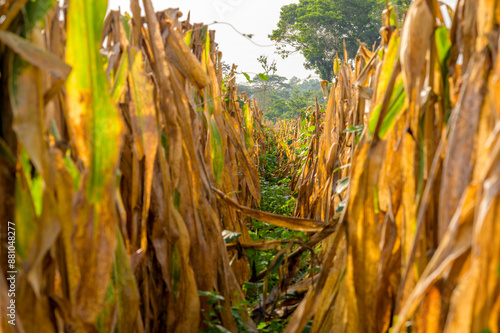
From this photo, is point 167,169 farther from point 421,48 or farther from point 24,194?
point 421,48

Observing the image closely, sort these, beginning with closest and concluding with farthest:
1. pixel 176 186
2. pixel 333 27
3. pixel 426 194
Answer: pixel 426 194 → pixel 176 186 → pixel 333 27

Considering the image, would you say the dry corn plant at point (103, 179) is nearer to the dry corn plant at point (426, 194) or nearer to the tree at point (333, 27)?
the dry corn plant at point (426, 194)

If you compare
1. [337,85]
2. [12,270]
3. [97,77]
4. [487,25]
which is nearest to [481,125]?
[487,25]

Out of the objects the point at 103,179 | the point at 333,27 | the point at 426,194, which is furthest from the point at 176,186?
the point at 333,27

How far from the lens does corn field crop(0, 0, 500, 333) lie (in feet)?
1.90

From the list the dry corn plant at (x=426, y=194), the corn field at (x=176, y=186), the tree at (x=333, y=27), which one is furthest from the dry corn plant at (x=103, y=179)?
the tree at (x=333, y=27)

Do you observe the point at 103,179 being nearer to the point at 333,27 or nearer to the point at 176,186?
the point at 176,186

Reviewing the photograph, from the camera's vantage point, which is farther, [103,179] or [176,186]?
[176,186]

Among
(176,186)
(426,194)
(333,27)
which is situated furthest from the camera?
(333,27)

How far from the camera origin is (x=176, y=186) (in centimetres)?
107

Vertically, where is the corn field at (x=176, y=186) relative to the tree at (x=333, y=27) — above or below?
below

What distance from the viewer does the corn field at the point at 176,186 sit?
578mm

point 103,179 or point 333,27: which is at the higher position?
point 333,27

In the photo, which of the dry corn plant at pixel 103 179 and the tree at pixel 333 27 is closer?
the dry corn plant at pixel 103 179
